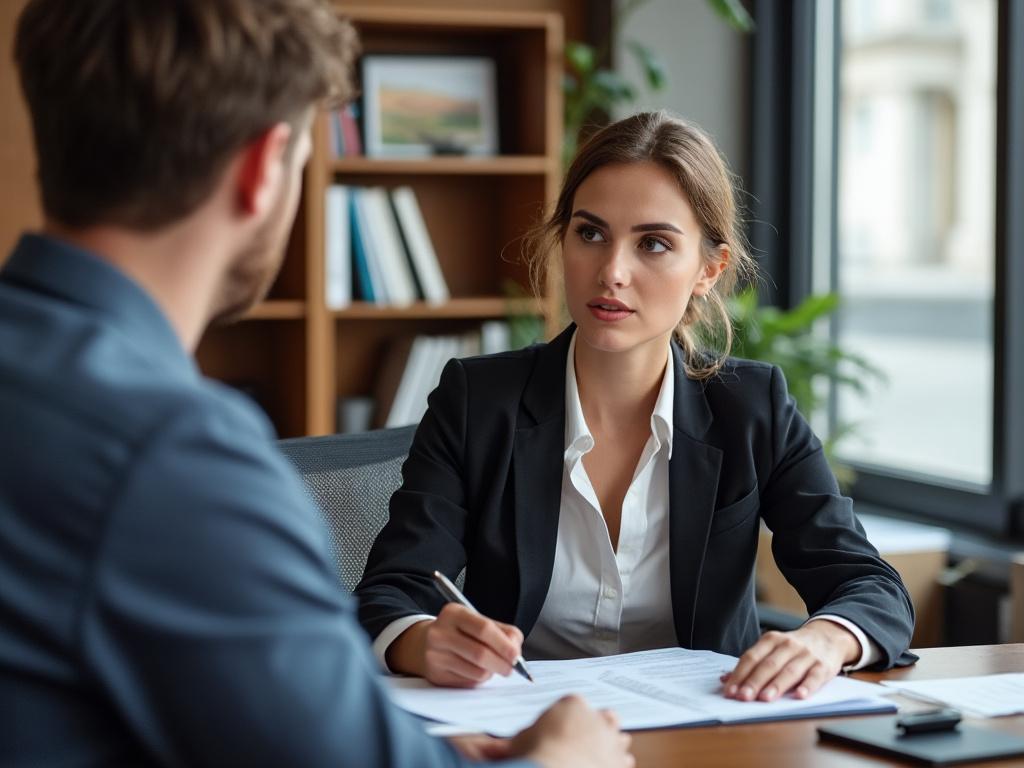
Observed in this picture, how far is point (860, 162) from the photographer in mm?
3789

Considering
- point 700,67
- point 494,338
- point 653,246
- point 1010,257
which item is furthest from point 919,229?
point 653,246

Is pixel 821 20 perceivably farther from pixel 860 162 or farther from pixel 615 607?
pixel 615 607

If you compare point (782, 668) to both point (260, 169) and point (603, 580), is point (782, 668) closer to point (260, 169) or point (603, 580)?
point (603, 580)

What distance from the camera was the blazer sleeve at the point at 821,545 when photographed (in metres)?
1.54

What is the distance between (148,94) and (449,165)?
2.67m

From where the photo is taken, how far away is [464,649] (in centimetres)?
134

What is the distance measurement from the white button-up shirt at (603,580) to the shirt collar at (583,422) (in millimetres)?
21

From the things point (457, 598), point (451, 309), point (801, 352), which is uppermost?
point (451, 309)

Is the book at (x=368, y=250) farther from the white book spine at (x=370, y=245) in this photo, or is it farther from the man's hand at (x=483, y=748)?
the man's hand at (x=483, y=748)

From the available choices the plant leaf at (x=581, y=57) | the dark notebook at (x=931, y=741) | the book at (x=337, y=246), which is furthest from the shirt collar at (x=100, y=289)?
the plant leaf at (x=581, y=57)

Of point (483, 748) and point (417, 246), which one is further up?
point (417, 246)

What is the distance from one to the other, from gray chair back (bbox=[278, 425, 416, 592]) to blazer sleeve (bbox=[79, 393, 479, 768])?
1020 mm

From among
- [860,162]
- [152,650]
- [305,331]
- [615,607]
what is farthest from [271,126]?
[860,162]

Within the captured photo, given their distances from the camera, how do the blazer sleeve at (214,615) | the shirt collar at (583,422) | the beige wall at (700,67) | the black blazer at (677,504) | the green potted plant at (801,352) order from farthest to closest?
1. the beige wall at (700,67)
2. the green potted plant at (801,352)
3. the shirt collar at (583,422)
4. the black blazer at (677,504)
5. the blazer sleeve at (214,615)
